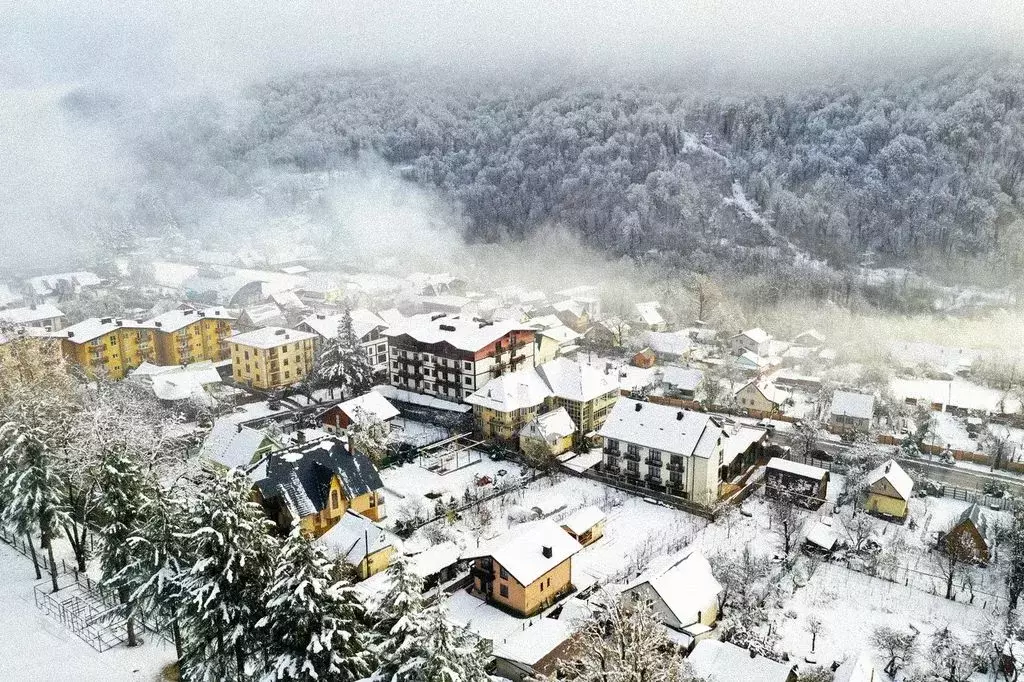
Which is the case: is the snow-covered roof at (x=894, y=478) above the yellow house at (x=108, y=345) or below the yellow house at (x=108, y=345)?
below

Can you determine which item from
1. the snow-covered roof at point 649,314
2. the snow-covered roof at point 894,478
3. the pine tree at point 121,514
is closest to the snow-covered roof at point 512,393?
the snow-covered roof at point 894,478

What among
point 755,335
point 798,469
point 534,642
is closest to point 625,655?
point 534,642

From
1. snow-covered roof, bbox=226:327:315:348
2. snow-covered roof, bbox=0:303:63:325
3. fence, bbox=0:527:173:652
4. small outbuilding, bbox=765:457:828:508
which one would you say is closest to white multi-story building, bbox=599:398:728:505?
small outbuilding, bbox=765:457:828:508

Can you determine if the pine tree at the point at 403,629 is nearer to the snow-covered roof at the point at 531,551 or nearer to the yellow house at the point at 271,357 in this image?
the snow-covered roof at the point at 531,551

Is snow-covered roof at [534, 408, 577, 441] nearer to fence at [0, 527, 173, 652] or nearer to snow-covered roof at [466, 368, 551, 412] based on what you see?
snow-covered roof at [466, 368, 551, 412]

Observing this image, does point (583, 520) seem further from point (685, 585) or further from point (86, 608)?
point (86, 608)

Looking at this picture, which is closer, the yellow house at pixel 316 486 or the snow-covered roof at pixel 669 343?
the yellow house at pixel 316 486
